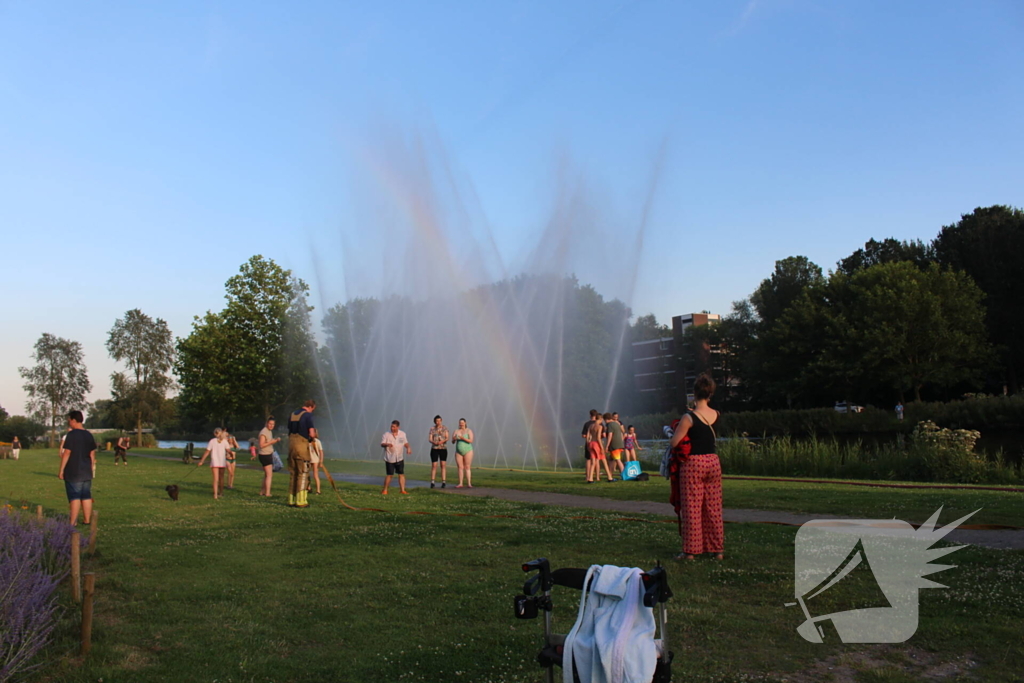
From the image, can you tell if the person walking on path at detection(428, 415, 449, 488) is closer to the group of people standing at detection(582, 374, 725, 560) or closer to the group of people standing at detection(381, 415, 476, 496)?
the group of people standing at detection(381, 415, 476, 496)

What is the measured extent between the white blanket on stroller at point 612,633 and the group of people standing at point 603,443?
57.9 ft

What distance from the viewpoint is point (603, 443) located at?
22.9 meters

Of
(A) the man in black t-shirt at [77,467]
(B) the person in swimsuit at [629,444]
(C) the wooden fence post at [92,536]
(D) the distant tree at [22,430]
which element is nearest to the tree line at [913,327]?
(B) the person in swimsuit at [629,444]

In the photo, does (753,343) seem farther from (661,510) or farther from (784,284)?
(661,510)

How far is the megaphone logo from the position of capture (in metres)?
6.36

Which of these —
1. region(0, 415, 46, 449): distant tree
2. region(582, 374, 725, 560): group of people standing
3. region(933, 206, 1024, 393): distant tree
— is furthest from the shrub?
region(0, 415, 46, 449): distant tree

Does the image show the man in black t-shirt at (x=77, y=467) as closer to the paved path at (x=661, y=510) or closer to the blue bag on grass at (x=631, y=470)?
the paved path at (x=661, y=510)

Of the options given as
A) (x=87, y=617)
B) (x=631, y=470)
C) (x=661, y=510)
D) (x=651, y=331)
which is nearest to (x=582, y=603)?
(x=87, y=617)

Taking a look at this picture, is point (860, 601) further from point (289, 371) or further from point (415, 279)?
point (289, 371)

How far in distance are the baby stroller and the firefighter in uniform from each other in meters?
13.1

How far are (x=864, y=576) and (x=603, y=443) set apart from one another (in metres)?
14.9

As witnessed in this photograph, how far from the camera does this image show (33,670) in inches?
225

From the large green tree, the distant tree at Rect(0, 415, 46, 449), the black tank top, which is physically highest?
the large green tree

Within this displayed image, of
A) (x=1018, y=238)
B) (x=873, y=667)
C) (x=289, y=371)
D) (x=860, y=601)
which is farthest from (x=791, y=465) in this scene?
(x=1018, y=238)
